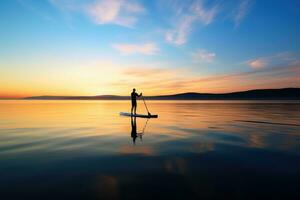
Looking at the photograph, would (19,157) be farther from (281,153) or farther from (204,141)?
(281,153)

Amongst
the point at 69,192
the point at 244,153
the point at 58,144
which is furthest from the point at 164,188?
the point at 58,144

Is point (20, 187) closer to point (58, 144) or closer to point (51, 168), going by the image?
point (51, 168)

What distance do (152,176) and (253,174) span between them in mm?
2830

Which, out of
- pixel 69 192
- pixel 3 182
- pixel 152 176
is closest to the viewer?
pixel 69 192

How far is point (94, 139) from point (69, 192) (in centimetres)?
658

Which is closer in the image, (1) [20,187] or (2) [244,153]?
(1) [20,187]

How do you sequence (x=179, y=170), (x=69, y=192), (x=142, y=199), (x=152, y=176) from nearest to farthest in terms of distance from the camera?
1. (x=142, y=199)
2. (x=69, y=192)
3. (x=152, y=176)
4. (x=179, y=170)

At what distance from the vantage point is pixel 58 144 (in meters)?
10.2

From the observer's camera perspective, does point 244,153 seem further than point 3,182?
Yes

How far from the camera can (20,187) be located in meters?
5.38

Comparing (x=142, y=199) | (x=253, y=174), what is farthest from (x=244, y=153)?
(x=142, y=199)

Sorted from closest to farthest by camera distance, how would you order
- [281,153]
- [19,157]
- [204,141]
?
1. [19,157]
2. [281,153]
3. [204,141]

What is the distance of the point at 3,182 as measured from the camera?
5676 mm

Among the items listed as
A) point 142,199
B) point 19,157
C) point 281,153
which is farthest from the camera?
point 281,153
